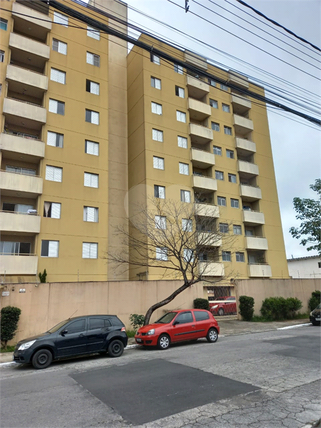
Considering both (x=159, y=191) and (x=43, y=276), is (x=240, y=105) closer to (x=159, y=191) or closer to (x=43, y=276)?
(x=159, y=191)

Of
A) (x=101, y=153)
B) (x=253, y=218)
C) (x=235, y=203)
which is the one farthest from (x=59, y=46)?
(x=253, y=218)

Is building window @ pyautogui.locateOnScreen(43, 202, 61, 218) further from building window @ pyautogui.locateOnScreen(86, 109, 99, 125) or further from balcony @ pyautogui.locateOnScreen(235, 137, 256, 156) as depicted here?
balcony @ pyautogui.locateOnScreen(235, 137, 256, 156)

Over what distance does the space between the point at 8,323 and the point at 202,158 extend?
869 inches

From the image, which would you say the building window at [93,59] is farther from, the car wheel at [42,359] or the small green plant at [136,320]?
the car wheel at [42,359]

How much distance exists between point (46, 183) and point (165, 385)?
735 inches

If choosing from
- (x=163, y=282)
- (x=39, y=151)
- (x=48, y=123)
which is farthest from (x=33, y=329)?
(x=48, y=123)

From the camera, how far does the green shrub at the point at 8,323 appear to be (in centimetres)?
1314

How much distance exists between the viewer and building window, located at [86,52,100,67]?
2697 cm

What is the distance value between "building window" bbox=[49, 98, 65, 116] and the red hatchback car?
721 inches

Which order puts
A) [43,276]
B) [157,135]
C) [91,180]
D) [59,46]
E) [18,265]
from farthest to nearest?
[157,135] → [59,46] → [91,180] → [43,276] → [18,265]

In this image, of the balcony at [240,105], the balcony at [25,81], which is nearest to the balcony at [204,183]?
the balcony at [240,105]

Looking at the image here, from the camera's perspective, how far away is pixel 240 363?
8.72m

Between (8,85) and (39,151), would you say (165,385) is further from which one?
(8,85)

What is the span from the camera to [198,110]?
31.1 m
